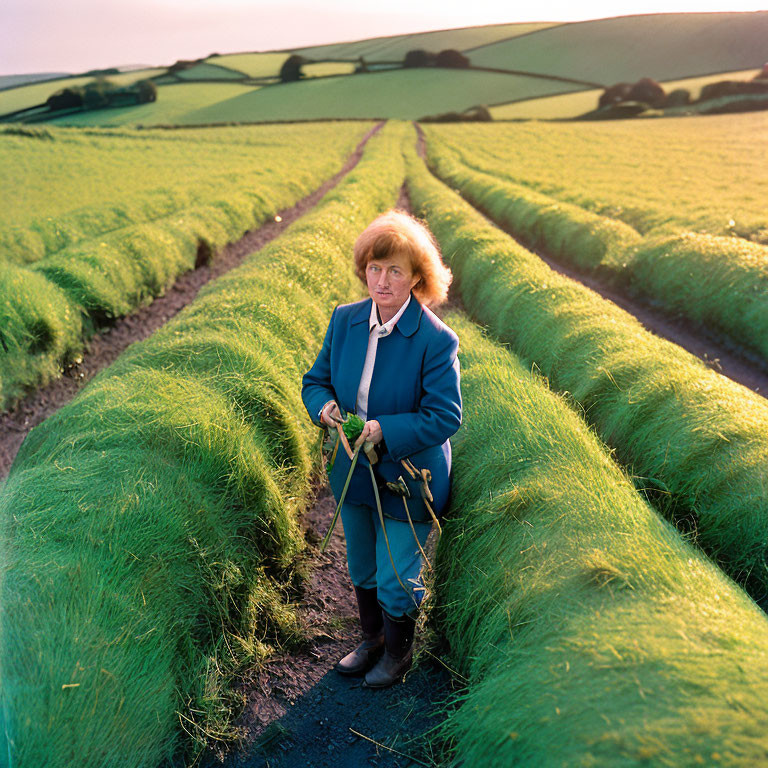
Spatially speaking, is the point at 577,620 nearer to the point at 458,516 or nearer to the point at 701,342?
the point at 458,516

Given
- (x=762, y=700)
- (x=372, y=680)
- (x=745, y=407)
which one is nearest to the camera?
(x=762, y=700)

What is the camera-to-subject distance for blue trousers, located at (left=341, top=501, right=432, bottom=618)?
9.97 ft

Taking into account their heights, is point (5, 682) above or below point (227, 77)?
below

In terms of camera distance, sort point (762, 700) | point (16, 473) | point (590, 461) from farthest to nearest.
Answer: point (16, 473) → point (590, 461) → point (762, 700)

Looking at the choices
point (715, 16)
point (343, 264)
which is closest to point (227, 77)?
point (715, 16)

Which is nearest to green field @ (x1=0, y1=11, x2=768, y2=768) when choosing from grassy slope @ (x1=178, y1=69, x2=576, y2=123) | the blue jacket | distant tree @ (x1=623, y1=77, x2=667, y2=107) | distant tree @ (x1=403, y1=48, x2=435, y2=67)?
the blue jacket

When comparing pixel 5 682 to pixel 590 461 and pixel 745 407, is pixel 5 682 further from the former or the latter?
pixel 745 407

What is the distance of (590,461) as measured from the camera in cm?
360

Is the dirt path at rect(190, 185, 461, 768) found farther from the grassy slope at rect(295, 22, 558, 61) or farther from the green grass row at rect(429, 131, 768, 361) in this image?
the grassy slope at rect(295, 22, 558, 61)

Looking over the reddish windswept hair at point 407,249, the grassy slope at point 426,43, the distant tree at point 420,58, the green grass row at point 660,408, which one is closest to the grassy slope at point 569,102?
the distant tree at point 420,58

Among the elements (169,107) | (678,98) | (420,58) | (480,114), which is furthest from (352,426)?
(420,58)

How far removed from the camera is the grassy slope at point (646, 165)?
609 inches

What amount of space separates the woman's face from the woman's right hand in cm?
58

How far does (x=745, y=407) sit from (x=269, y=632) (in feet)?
13.2
